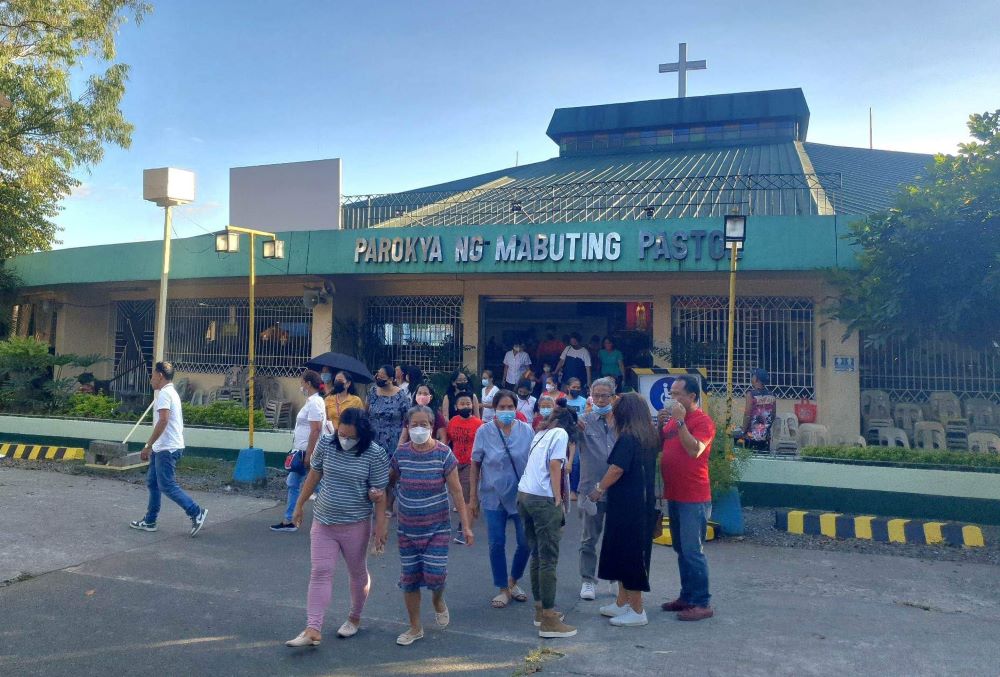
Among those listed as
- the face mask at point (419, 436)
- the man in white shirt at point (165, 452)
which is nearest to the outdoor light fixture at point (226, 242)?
the man in white shirt at point (165, 452)

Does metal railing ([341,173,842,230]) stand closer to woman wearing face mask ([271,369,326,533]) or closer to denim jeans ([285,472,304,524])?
woman wearing face mask ([271,369,326,533])

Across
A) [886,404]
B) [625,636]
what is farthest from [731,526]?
[886,404]

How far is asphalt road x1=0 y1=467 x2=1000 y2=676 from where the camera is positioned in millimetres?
4535

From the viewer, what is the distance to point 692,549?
210 inches

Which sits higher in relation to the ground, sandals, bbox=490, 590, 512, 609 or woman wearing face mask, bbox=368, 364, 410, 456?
woman wearing face mask, bbox=368, 364, 410, 456

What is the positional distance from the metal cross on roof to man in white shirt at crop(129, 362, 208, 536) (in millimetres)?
17502

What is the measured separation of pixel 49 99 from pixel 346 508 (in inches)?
635

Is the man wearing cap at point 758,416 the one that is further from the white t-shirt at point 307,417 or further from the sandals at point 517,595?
the white t-shirt at point 307,417

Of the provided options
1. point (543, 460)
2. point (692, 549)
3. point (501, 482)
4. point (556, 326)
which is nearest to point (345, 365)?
point (501, 482)

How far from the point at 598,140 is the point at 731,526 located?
1594 cm

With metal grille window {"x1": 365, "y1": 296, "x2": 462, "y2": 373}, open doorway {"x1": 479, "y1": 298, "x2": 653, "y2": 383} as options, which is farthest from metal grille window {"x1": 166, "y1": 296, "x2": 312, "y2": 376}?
open doorway {"x1": 479, "y1": 298, "x2": 653, "y2": 383}

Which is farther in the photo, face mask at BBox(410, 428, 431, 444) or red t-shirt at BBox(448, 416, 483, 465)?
red t-shirt at BBox(448, 416, 483, 465)

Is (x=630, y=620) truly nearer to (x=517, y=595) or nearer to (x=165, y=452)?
(x=517, y=595)

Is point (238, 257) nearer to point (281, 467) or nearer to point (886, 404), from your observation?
point (281, 467)
